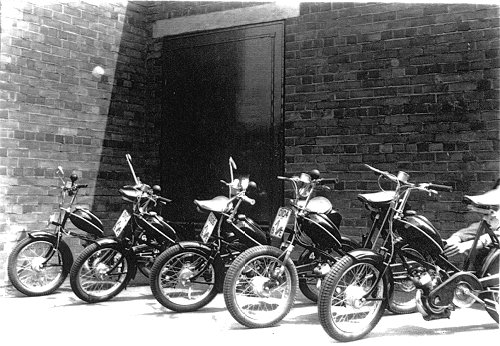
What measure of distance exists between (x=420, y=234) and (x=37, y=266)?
3813mm

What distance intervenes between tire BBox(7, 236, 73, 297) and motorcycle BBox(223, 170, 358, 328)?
217cm

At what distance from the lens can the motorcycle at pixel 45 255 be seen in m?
5.56

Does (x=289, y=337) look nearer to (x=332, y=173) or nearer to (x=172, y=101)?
(x=332, y=173)

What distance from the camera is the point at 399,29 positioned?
6176mm

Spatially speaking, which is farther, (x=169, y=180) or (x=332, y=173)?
(x=169, y=180)

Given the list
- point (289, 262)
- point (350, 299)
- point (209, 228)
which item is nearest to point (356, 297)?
point (350, 299)

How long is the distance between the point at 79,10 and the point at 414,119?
4.34 m

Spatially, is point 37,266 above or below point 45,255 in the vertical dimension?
below

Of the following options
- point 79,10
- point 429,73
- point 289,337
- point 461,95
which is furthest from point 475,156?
point 79,10

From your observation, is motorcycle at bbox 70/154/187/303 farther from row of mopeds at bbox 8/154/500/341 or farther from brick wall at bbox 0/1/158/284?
brick wall at bbox 0/1/158/284

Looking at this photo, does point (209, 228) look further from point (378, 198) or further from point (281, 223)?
point (378, 198)

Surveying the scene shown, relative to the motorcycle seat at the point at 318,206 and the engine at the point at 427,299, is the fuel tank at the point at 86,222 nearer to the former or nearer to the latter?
the motorcycle seat at the point at 318,206

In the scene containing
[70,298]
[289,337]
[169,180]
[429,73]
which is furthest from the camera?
[169,180]

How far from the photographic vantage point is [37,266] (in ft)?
18.2
